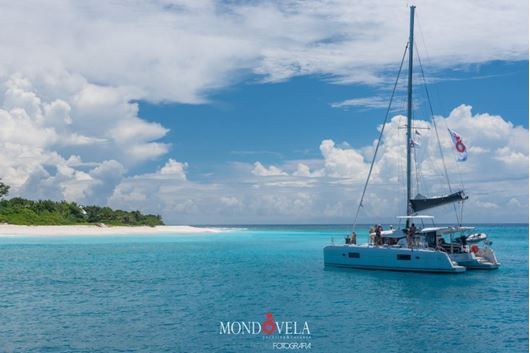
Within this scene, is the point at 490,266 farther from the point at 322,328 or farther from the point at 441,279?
the point at 322,328

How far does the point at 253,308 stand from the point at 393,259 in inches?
658

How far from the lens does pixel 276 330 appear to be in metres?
21.4

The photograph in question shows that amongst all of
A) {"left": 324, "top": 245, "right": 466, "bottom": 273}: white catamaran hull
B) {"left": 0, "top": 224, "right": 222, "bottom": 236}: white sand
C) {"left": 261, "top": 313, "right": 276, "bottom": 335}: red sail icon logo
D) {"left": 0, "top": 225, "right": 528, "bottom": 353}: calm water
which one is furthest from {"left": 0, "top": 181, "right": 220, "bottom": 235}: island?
{"left": 261, "top": 313, "right": 276, "bottom": 335}: red sail icon logo

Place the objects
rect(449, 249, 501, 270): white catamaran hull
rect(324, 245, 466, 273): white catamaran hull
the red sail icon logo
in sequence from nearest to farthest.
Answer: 1. the red sail icon logo
2. rect(324, 245, 466, 273): white catamaran hull
3. rect(449, 249, 501, 270): white catamaran hull

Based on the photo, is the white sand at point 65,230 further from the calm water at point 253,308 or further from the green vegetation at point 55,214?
the calm water at point 253,308

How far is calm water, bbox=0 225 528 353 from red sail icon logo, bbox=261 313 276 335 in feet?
1.37

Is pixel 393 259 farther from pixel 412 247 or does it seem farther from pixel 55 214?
pixel 55 214

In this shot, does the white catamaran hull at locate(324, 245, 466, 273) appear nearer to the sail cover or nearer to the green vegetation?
the sail cover

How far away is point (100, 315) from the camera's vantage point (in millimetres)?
23562

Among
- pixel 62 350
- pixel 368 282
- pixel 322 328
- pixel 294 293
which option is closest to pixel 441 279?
pixel 368 282

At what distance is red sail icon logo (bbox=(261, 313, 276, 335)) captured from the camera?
21234mm

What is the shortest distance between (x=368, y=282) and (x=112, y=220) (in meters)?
115

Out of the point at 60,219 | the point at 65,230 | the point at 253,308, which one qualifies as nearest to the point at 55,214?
the point at 60,219


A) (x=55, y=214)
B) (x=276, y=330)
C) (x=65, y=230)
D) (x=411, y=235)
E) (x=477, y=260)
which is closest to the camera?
(x=276, y=330)
